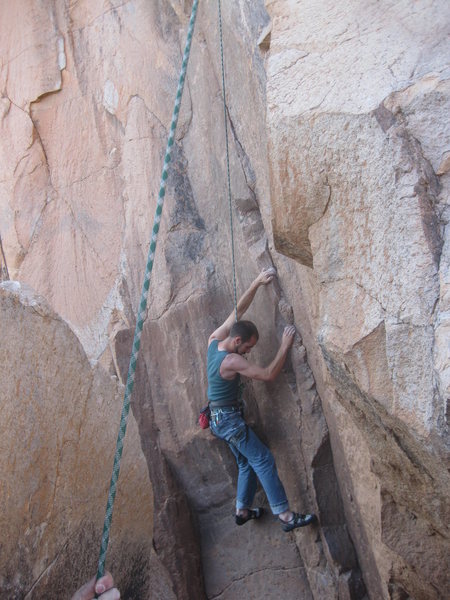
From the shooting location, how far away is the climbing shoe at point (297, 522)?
3.95 meters

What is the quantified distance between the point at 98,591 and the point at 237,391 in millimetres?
1990

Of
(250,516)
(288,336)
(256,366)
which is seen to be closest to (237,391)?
(256,366)

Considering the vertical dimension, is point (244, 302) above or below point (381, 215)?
below

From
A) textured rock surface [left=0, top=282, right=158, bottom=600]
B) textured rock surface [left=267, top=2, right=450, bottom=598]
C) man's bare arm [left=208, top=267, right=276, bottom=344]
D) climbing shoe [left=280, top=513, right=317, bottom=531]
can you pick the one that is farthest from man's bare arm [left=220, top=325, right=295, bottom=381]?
textured rock surface [left=0, top=282, right=158, bottom=600]

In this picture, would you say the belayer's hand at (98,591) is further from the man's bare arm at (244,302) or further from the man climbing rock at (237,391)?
the man's bare arm at (244,302)

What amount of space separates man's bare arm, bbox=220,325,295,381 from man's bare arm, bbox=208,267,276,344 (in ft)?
0.81

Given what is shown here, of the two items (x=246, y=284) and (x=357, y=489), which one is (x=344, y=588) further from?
(x=246, y=284)

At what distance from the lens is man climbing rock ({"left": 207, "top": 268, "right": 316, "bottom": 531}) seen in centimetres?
387

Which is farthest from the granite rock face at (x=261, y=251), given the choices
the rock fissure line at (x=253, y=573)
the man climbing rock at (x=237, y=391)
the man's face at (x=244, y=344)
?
the man's face at (x=244, y=344)

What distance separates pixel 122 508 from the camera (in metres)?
2.90

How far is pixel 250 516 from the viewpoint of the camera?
4.23m

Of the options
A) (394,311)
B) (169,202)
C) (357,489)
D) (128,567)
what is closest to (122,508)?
(128,567)

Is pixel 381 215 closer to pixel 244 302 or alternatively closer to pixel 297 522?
pixel 244 302

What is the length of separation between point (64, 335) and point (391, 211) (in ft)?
4.27
